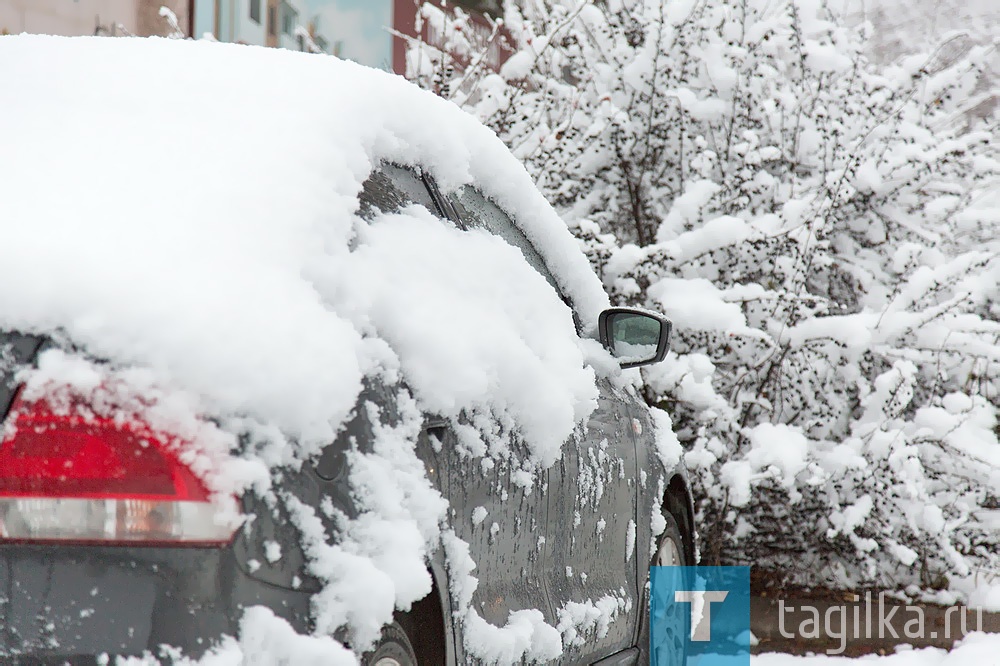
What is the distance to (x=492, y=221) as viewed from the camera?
3.16 meters

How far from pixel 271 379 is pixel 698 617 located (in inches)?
130

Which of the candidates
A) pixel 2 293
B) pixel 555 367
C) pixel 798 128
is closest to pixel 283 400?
pixel 2 293

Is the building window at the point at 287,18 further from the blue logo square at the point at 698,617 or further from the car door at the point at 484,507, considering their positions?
the car door at the point at 484,507

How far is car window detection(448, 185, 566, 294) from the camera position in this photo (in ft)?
9.73

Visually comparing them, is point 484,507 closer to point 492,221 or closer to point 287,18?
point 492,221

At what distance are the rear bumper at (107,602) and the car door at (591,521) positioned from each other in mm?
1255

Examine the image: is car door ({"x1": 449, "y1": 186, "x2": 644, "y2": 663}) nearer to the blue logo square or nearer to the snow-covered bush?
the blue logo square

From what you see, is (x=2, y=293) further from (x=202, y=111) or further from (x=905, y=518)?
(x=905, y=518)

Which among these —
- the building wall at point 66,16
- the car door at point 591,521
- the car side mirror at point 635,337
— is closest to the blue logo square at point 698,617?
the car door at point 591,521

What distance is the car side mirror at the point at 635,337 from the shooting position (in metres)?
3.59

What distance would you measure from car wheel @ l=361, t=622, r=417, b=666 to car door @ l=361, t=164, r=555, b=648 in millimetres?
163

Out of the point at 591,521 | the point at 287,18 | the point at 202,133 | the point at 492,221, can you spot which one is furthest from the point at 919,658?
the point at 287,18

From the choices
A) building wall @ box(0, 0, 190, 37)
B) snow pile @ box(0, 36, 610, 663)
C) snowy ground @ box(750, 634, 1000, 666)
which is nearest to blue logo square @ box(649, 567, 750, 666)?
snowy ground @ box(750, 634, 1000, 666)

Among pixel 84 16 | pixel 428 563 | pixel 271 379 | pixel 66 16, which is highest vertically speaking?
pixel 84 16
